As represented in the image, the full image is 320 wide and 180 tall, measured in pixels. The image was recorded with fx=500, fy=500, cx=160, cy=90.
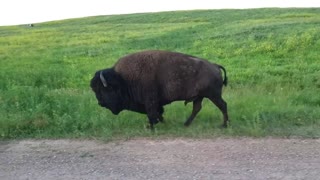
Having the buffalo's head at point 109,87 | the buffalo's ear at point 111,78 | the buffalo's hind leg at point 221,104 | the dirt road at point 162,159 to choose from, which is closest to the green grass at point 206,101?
the buffalo's hind leg at point 221,104

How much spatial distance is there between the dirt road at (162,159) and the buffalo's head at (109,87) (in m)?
1.42

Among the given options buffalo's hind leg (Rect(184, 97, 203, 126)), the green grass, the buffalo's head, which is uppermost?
the buffalo's head

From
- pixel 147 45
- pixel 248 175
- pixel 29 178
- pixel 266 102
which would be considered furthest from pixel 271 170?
pixel 147 45

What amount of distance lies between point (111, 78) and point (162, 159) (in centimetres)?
289

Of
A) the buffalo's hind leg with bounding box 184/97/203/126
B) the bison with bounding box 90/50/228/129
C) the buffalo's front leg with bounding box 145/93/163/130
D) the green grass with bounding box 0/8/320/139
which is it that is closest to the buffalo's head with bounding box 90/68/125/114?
the bison with bounding box 90/50/228/129

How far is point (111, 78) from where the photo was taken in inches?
370

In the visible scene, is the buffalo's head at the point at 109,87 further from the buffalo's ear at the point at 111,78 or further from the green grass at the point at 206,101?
the green grass at the point at 206,101

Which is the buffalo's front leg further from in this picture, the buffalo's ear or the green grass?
the buffalo's ear

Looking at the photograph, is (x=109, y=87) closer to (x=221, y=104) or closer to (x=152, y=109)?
(x=152, y=109)

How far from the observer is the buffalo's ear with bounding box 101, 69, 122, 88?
9375 millimetres

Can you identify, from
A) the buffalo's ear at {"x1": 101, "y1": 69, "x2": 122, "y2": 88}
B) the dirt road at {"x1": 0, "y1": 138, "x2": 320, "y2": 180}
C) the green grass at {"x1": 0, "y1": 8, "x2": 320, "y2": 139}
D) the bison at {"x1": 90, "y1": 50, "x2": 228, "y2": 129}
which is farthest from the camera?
the buffalo's ear at {"x1": 101, "y1": 69, "x2": 122, "y2": 88}

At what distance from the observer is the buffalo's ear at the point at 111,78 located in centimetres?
938

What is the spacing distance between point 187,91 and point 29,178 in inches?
153

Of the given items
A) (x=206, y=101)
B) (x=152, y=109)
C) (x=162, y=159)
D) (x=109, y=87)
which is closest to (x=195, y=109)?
(x=152, y=109)
